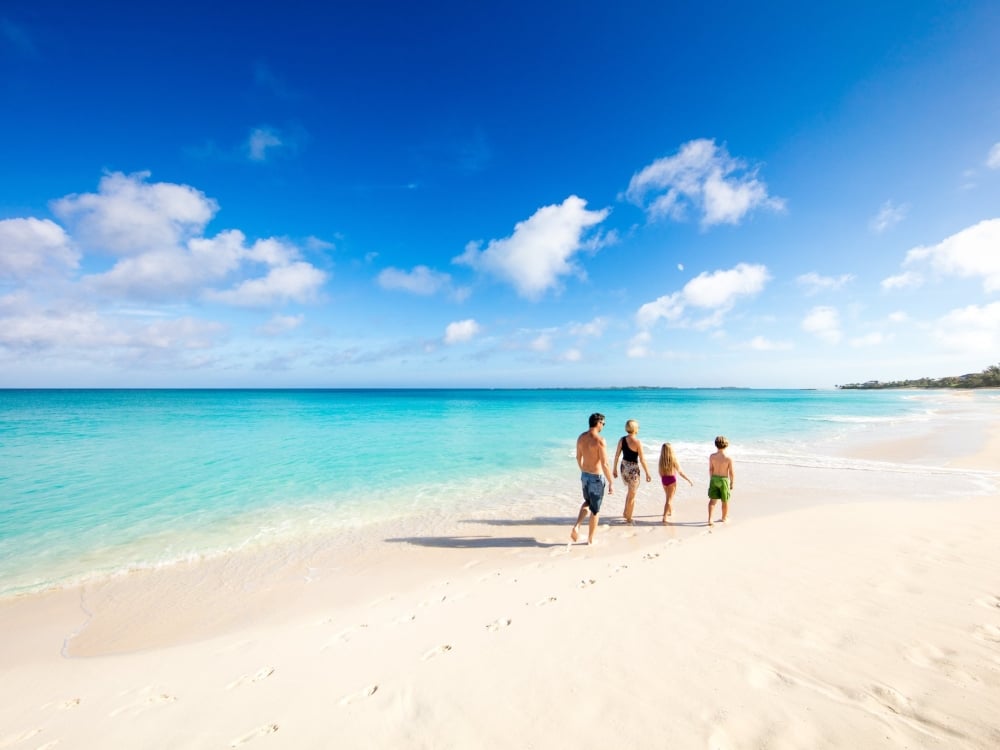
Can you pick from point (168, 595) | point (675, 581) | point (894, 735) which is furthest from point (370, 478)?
point (894, 735)

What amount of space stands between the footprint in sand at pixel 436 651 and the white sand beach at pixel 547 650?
0.04m

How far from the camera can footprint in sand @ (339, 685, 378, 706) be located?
11.2ft

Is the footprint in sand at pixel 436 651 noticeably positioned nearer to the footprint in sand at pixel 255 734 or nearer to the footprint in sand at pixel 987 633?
the footprint in sand at pixel 255 734

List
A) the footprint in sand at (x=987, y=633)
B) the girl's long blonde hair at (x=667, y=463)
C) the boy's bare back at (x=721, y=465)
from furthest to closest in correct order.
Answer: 1. the girl's long blonde hair at (x=667, y=463)
2. the boy's bare back at (x=721, y=465)
3. the footprint in sand at (x=987, y=633)

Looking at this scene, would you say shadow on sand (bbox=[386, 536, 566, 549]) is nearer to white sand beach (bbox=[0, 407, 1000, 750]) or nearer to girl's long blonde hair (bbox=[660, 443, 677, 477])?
white sand beach (bbox=[0, 407, 1000, 750])

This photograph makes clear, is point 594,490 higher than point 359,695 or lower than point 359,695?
higher

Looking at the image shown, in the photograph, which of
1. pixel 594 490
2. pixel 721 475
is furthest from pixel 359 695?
pixel 721 475

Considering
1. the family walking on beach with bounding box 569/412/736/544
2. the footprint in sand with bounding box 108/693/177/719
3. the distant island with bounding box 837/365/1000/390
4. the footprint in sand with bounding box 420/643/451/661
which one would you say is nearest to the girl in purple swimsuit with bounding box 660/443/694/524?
the family walking on beach with bounding box 569/412/736/544

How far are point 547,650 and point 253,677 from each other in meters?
2.86

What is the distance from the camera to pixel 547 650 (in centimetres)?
395

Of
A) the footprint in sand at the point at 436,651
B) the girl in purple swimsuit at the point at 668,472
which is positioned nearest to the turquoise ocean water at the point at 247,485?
the girl in purple swimsuit at the point at 668,472

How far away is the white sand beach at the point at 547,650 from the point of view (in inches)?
118

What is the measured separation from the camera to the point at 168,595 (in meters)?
6.58

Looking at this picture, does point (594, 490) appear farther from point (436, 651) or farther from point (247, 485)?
point (247, 485)
